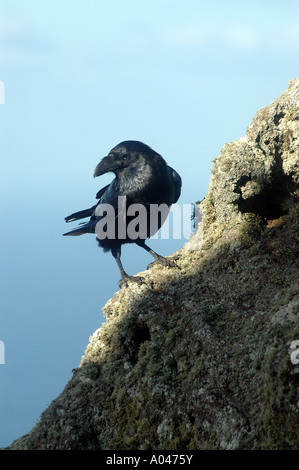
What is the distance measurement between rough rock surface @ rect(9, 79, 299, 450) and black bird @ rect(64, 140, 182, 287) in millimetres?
647

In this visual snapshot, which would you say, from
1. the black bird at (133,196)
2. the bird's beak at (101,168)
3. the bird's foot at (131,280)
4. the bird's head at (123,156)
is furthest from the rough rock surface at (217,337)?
the bird's beak at (101,168)

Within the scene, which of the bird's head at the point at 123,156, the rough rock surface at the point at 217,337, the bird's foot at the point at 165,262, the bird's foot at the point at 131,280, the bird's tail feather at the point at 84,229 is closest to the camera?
the rough rock surface at the point at 217,337

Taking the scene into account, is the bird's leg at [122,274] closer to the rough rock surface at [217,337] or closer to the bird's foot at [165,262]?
the rough rock surface at [217,337]

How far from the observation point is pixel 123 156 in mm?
5902

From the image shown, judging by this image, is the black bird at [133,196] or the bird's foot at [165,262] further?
the black bird at [133,196]

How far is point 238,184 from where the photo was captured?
5.08m

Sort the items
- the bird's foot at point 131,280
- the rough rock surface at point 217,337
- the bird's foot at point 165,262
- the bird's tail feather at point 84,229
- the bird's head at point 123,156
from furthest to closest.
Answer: the bird's tail feather at point 84,229, the bird's head at point 123,156, the bird's foot at point 165,262, the bird's foot at point 131,280, the rough rock surface at point 217,337

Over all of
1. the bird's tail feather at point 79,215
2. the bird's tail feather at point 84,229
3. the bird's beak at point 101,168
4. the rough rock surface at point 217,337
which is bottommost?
the rough rock surface at point 217,337

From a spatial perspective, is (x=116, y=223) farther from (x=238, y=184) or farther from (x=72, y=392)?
(x=72, y=392)

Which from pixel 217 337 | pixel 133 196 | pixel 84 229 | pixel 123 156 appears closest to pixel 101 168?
pixel 123 156

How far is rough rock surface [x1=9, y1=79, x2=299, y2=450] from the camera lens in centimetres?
356

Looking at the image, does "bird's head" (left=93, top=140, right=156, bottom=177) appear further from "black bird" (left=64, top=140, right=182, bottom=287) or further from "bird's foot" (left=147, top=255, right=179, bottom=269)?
"bird's foot" (left=147, top=255, right=179, bottom=269)

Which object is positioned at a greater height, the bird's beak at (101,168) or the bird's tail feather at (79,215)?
the bird's beak at (101,168)

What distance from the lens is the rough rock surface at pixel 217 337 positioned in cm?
356
